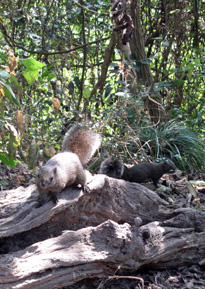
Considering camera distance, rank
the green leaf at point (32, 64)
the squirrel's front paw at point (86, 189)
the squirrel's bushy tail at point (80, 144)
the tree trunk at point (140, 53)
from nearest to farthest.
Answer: the green leaf at point (32, 64) → the squirrel's front paw at point (86, 189) → the squirrel's bushy tail at point (80, 144) → the tree trunk at point (140, 53)

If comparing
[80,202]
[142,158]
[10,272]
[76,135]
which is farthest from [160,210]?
[142,158]

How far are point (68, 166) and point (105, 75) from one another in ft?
11.7

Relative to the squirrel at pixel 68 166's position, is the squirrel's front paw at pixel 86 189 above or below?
below

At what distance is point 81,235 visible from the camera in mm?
3035

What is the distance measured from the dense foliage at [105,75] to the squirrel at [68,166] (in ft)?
1.61

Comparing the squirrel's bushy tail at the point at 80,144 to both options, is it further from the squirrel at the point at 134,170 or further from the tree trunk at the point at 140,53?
the tree trunk at the point at 140,53

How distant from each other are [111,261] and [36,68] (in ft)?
5.45

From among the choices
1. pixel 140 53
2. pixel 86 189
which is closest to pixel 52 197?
pixel 86 189

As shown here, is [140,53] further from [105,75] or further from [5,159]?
[5,159]

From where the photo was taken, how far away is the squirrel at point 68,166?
337 centimetres

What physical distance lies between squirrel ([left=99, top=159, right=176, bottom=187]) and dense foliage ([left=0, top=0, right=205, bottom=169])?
1.04 ft

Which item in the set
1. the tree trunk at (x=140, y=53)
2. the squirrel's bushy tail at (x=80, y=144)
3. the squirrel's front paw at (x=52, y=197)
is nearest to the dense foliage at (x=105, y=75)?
the tree trunk at (x=140, y=53)

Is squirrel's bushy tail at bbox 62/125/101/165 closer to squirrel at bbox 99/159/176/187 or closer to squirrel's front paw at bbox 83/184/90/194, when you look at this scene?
squirrel at bbox 99/159/176/187

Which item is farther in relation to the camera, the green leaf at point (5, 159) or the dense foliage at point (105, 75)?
the dense foliage at point (105, 75)
